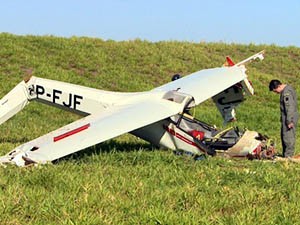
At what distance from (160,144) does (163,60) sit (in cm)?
1820

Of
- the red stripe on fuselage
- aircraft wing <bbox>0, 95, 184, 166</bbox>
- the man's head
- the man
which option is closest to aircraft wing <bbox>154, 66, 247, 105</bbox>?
the man's head

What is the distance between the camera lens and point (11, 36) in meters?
28.6

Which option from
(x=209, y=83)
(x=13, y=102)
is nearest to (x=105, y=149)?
(x=13, y=102)

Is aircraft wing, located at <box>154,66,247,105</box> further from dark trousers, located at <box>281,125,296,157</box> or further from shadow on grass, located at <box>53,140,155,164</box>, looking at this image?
dark trousers, located at <box>281,125,296,157</box>

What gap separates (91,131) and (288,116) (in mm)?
4782

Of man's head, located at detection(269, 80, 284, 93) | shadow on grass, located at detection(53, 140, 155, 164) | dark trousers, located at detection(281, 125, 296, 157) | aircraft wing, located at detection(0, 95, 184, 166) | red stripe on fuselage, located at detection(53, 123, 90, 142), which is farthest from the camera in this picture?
man's head, located at detection(269, 80, 284, 93)

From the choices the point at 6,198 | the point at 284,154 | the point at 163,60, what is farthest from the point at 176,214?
the point at 163,60

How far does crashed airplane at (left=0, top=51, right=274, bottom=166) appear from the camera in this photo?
8.24 m

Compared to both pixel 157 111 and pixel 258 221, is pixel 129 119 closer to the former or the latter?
pixel 157 111

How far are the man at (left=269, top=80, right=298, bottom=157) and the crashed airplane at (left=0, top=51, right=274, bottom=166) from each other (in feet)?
2.49

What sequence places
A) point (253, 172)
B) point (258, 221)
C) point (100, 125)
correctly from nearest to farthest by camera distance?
point (258, 221) → point (253, 172) → point (100, 125)

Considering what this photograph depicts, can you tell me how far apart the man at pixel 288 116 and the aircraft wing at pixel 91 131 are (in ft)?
9.14

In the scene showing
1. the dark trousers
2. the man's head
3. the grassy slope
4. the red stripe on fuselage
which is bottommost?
the dark trousers

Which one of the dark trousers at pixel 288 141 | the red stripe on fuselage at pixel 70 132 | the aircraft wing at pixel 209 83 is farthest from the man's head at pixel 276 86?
the red stripe on fuselage at pixel 70 132
